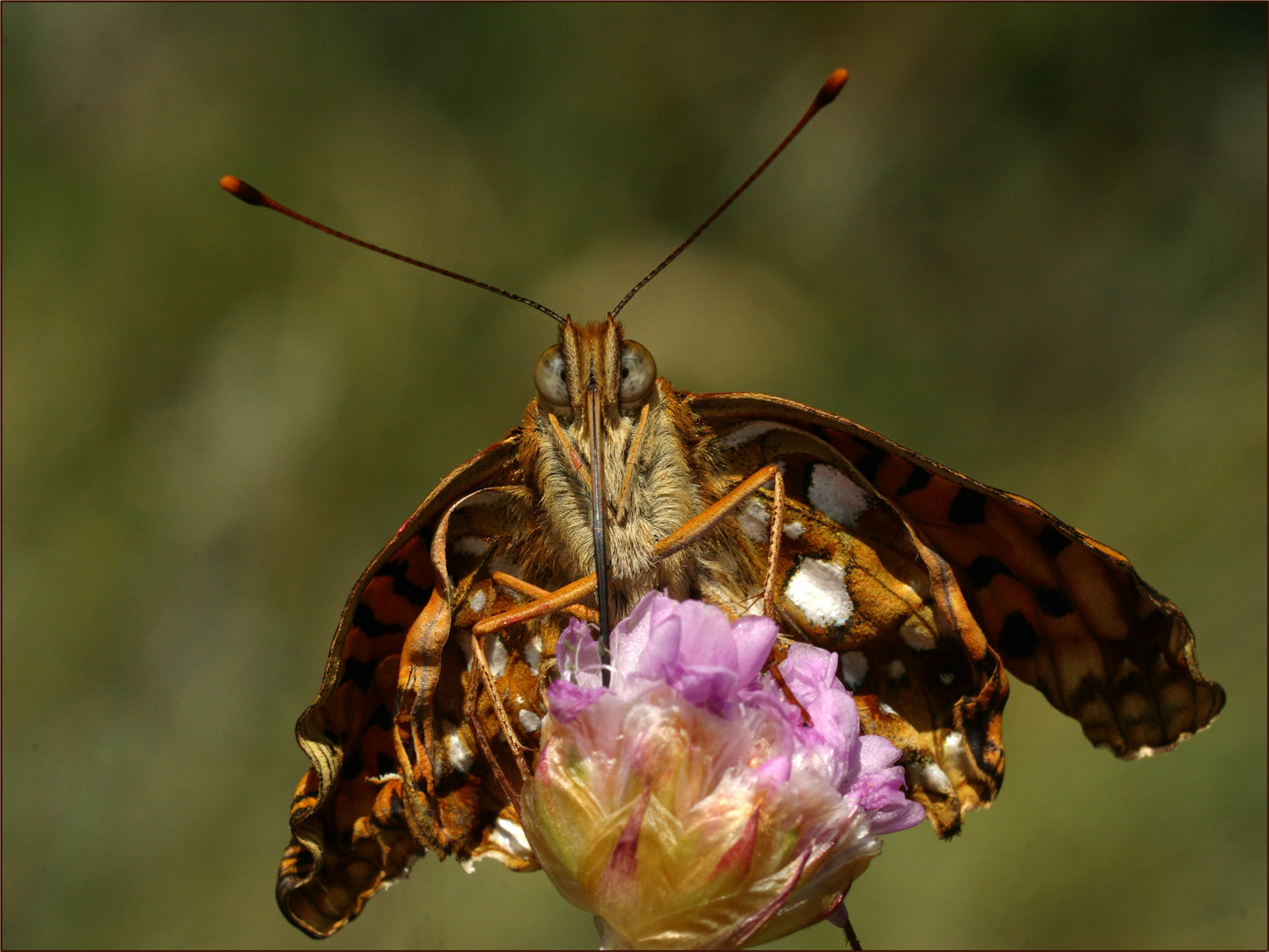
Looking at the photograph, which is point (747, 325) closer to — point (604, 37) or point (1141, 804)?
point (604, 37)

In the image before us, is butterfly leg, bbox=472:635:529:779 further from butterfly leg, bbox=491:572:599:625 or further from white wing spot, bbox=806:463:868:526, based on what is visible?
white wing spot, bbox=806:463:868:526

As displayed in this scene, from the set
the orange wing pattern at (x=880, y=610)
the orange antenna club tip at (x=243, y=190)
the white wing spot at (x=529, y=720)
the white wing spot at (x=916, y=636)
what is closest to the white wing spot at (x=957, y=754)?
the orange wing pattern at (x=880, y=610)

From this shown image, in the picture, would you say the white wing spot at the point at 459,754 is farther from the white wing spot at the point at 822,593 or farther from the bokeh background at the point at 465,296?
the bokeh background at the point at 465,296

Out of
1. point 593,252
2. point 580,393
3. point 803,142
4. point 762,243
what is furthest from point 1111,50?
point 580,393

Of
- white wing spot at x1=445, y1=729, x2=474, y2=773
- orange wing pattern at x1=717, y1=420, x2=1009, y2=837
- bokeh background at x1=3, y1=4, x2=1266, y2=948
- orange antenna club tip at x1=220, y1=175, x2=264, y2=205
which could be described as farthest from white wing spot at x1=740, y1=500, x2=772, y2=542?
bokeh background at x1=3, y1=4, x2=1266, y2=948

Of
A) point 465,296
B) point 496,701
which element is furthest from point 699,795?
point 465,296

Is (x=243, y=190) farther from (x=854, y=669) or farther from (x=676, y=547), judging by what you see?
(x=854, y=669)

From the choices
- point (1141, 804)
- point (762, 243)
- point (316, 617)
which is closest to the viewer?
point (1141, 804)
